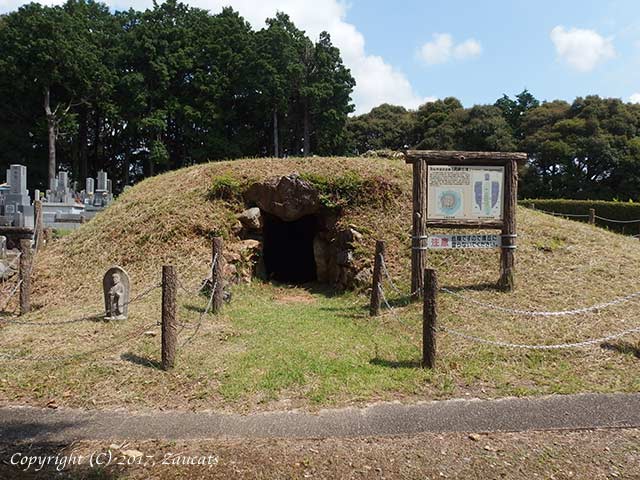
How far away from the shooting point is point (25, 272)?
289 inches

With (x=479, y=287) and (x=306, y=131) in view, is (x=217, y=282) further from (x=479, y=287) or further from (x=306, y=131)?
(x=306, y=131)

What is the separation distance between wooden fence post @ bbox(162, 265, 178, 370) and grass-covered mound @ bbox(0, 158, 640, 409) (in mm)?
177

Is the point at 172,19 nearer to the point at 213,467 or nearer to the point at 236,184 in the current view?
the point at 236,184

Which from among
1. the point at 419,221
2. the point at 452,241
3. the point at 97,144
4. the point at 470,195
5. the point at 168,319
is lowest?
the point at 168,319

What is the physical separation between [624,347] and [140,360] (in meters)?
6.16

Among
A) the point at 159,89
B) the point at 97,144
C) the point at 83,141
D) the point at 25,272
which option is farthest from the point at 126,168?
the point at 25,272

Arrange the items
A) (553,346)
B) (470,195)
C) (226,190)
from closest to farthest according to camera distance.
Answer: (553,346), (470,195), (226,190)

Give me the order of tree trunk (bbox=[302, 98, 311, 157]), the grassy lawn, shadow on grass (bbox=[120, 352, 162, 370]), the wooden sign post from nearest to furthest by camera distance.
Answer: the grassy lawn < shadow on grass (bbox=[120, 352, 162, 370]) < the wooden sign post < tree trunk (bbox=[302, 98, 311, 157])

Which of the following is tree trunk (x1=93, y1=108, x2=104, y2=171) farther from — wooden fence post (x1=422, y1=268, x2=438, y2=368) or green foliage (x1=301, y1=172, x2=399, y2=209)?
wooden fence post (x1=422, y1=268, x2=438, y2=368)

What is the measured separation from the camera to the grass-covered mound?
4680mm

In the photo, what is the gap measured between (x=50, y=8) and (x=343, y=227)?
35727mm

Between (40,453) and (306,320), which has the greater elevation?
(306,320)

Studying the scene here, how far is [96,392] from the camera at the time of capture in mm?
4582

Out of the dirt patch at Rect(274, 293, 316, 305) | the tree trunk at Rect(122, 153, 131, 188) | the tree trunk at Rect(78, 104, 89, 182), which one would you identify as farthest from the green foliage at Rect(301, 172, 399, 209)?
the tree trunk at Rect(78, 104, 89, 182)
